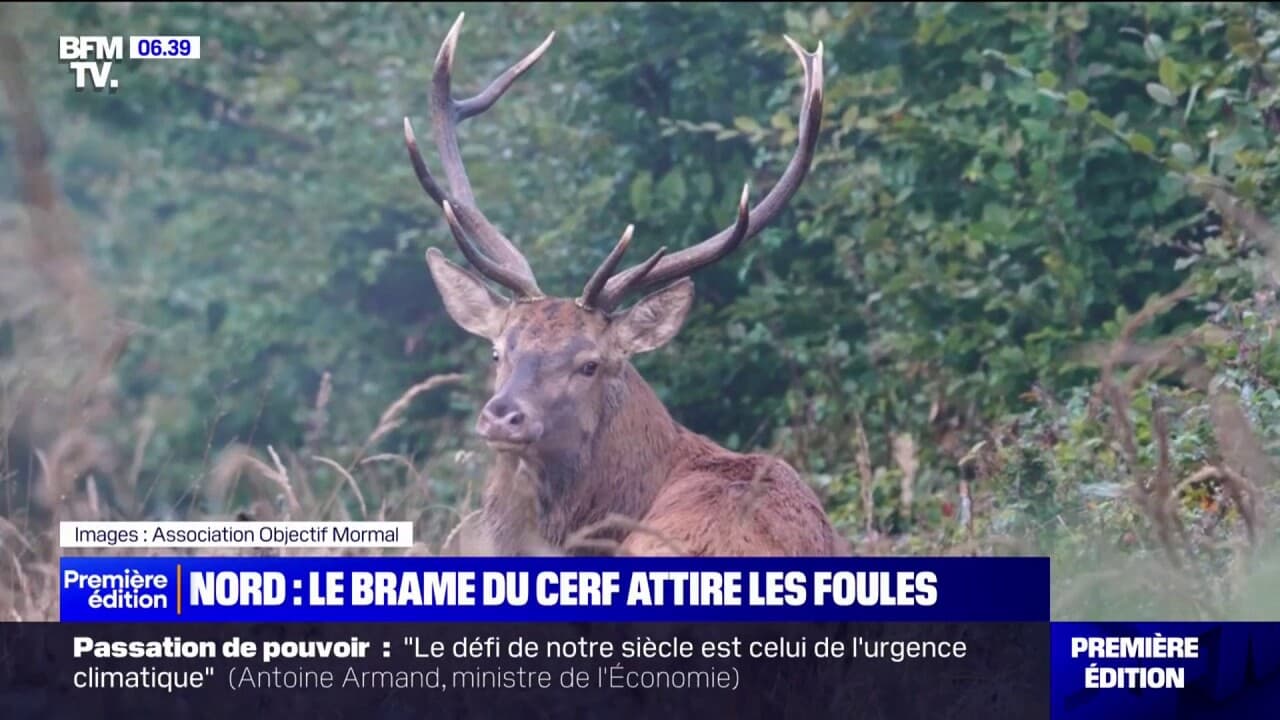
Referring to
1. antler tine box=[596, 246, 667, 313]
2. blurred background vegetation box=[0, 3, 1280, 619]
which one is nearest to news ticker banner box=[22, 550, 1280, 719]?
blurred background vegetation box=[0, 3, 1280, 619]

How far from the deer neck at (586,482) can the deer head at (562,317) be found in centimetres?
4

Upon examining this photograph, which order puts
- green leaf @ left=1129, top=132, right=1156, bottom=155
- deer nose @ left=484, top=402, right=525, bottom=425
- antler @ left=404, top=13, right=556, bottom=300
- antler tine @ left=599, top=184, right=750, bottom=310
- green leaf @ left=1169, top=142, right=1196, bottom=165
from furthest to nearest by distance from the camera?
green leaf @ left=1129, top=132, right=1156, bottom=155 → green leaf @ left=1169, top=142, right=1196, bottom=165 → antler @ left=404, top=13, right=556, bottom=300 → antler tine @ left=599, top=184, right=750, bottom=310 → deer nose @ left=484, top=402, right=525, bottom=425

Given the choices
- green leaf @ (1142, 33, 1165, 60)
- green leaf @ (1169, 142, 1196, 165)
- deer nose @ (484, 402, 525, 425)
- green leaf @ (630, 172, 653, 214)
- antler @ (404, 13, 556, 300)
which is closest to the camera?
deer nose @ (484, 402, 525, 425)

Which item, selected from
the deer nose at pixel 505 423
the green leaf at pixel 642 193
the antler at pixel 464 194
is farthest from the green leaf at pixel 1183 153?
the deer nose at pixel 505 423

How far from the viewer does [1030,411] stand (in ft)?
27.4

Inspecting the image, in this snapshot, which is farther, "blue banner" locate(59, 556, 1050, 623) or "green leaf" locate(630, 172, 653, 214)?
"green leaf" locate(630, 172, 653, 214)

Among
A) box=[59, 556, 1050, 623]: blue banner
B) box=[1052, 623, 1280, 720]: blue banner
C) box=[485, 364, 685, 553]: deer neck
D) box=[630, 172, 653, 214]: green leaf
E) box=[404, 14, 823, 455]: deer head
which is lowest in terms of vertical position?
box=[1052, 623, 1280, 720]: blue banner

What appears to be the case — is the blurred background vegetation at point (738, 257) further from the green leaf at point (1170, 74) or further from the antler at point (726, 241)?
the antler at point (726, 241)

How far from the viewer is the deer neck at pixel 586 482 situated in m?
6.62

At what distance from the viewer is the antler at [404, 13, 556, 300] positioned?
672 centimetres

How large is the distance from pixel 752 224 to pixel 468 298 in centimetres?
83

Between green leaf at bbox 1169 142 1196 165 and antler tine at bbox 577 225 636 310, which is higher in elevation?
green leaf at bbox 1169 142 1196 165

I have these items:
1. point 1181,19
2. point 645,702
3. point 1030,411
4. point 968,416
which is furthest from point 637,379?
point 1181,19

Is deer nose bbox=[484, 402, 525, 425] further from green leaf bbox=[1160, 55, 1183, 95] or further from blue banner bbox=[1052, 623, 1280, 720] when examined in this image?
green leaf bbox=[1160, 55, 1183, 95]
